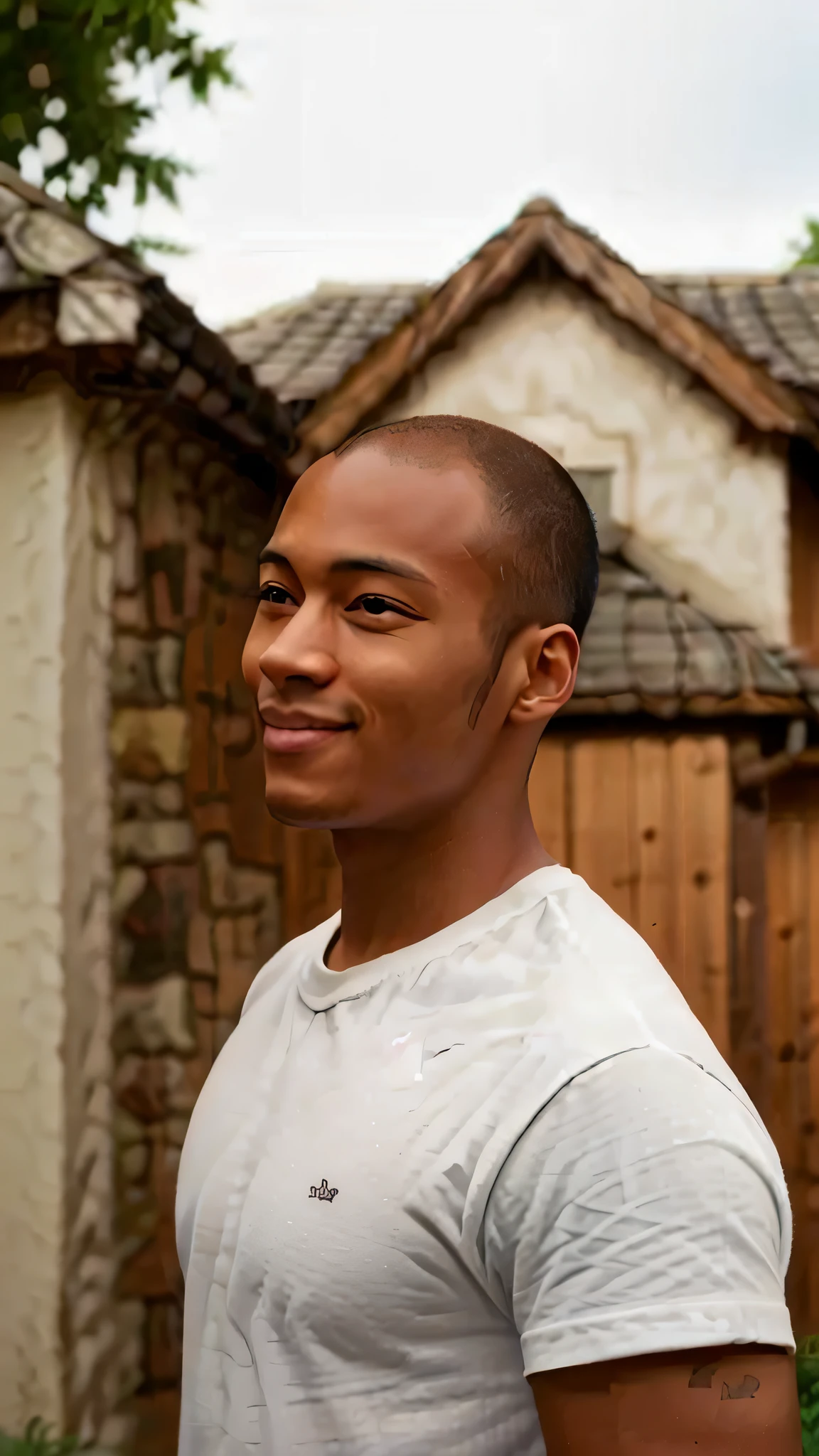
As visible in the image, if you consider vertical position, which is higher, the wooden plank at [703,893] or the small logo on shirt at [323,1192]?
the wooden plank at [703,893]

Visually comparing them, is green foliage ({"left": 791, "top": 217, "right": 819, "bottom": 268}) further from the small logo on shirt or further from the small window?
the small logo on shirt

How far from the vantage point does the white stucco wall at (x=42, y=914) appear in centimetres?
233

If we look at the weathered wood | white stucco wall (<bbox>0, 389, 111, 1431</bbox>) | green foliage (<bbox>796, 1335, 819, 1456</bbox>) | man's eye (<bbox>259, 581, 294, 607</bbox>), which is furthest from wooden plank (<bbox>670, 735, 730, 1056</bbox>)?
man's eye (<bbox>259, 581, 294, 607</bbox>)

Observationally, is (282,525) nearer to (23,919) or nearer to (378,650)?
(378,650)

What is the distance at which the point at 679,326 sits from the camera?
3227 millimetres

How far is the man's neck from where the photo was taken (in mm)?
1087

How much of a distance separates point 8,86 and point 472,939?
10.5 feet

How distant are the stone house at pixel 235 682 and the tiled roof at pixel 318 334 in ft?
0.04

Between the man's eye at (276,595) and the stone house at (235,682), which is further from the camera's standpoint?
the stone house at (235,682)

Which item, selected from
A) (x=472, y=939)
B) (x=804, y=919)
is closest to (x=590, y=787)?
(x=804, y=919)

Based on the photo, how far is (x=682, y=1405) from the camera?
798 mm

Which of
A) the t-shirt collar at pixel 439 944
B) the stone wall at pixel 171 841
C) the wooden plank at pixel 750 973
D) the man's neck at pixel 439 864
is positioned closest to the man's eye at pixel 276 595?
the man's neck at pixel 439 864

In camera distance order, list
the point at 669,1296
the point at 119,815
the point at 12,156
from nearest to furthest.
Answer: the point at 669,1296
the point at 119,815
the point at 12,156

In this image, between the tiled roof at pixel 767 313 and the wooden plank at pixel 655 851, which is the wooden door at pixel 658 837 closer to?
the wooden plank at pixel 655 851
